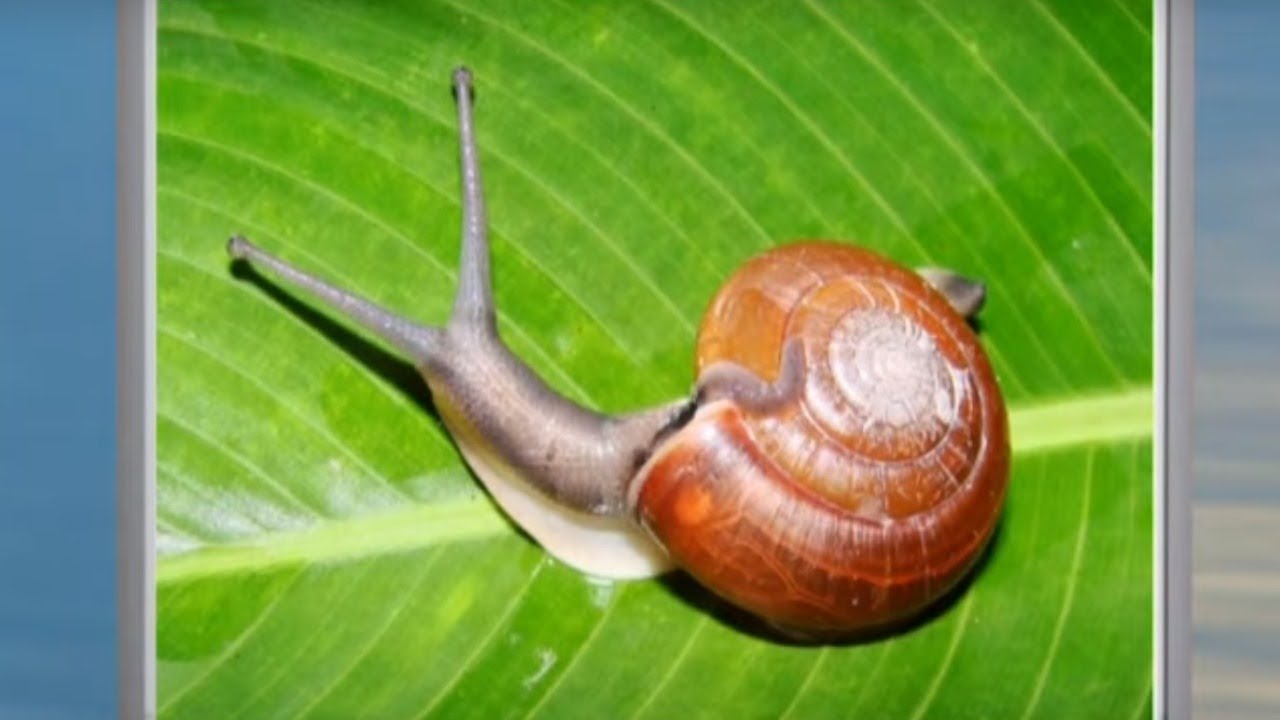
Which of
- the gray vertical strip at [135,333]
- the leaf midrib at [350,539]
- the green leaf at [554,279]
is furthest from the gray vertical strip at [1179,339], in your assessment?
the gray vertical strip at [135,333]

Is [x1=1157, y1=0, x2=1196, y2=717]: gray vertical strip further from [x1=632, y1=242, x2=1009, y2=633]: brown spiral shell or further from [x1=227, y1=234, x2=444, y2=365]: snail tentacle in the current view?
[x1=227, y1=234, x2=444, y2=365]: snail tentacle

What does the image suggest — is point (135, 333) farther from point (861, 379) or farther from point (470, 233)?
point (861, 379)

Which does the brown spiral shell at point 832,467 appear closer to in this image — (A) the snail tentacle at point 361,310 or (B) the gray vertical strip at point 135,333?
(A) the snail tentacle at point 361,310

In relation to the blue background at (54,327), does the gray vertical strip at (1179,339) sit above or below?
below

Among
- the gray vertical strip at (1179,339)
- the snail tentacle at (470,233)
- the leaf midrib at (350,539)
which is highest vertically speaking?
the snail tentacle at (470,233)

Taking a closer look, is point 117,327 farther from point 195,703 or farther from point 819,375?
point 819,375

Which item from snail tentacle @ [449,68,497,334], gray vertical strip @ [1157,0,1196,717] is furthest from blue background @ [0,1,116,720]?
gray vertical strip @ [1157,0,1196,717]

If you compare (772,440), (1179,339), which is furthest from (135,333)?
(1179,339)
